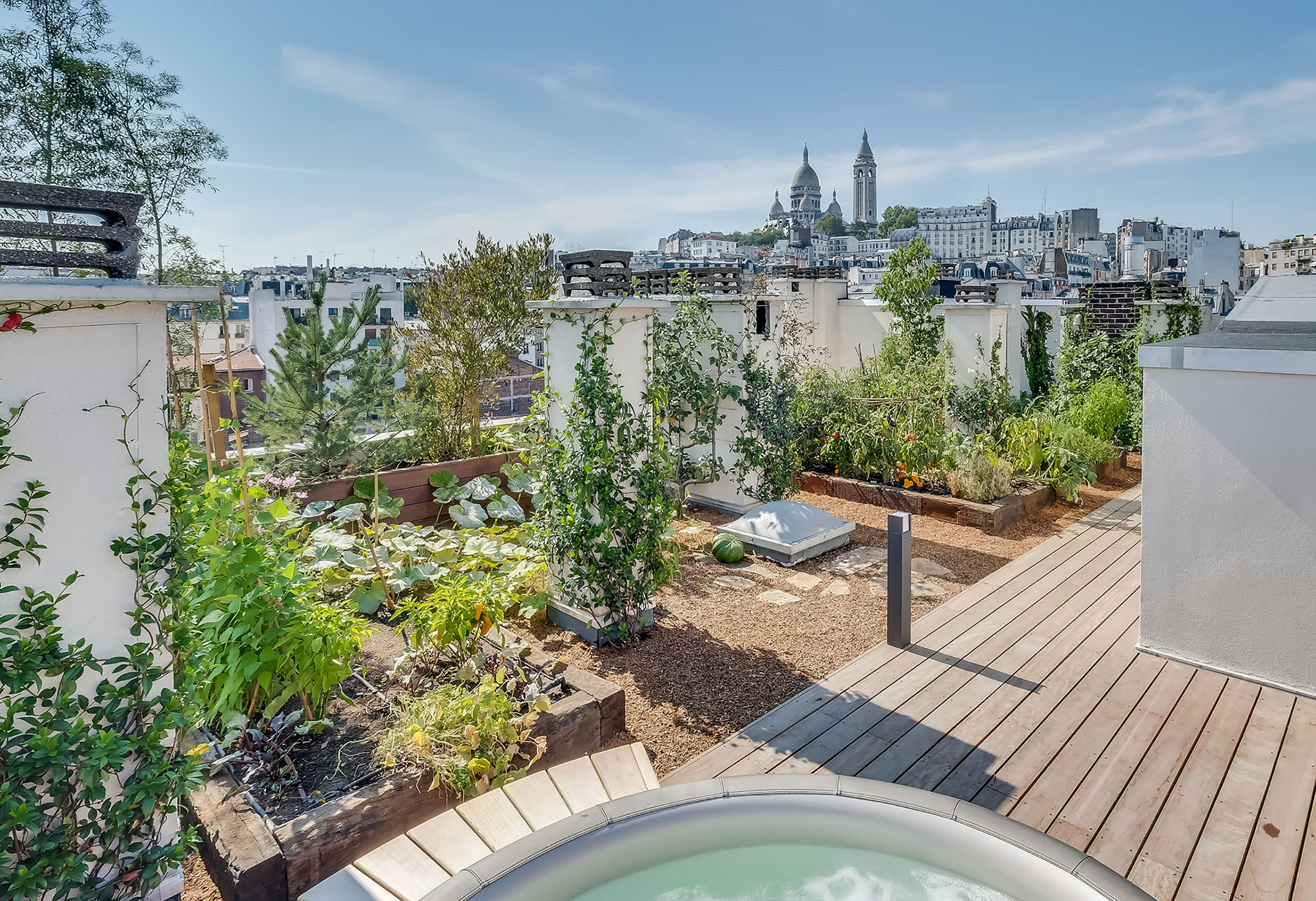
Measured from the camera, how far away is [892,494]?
→ 6.05 meters

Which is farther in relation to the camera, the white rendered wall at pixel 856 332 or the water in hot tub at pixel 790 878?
the white rendered wall at pixel 856 332

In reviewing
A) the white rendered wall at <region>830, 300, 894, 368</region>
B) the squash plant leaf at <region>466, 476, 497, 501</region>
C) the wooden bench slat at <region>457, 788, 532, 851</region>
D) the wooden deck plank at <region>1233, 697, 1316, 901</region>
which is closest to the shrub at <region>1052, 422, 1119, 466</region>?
the wooden deck plank at <region>1233, 697, 1316, 901</region>

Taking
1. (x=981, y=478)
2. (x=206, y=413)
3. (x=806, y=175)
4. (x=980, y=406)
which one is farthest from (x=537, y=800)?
(x=806, y=175)

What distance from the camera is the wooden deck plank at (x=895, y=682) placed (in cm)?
266

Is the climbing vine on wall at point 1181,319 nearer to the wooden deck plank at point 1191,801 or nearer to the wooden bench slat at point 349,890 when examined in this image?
the wooden deck plank at point 1191,801

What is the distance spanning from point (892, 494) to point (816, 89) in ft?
27.2

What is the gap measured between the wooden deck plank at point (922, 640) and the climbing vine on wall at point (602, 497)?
942 mm

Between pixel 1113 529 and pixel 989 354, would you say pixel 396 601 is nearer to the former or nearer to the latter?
pixel 1113 529

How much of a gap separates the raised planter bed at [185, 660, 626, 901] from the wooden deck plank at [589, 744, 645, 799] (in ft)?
1.04

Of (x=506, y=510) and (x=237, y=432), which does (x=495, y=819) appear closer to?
(x=237, y=432)

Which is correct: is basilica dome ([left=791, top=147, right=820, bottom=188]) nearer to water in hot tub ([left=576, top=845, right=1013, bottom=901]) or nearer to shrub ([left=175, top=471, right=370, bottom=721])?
shrub ([left=175, top=471, right=370, bottom=721])

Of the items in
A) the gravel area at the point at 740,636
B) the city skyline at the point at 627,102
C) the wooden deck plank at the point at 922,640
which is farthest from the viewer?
the city skyline at the point at 627,102

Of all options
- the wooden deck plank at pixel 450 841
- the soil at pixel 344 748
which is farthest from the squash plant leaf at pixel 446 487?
the wooden deck plank at pixel 450 841

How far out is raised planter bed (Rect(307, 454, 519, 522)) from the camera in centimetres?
504
